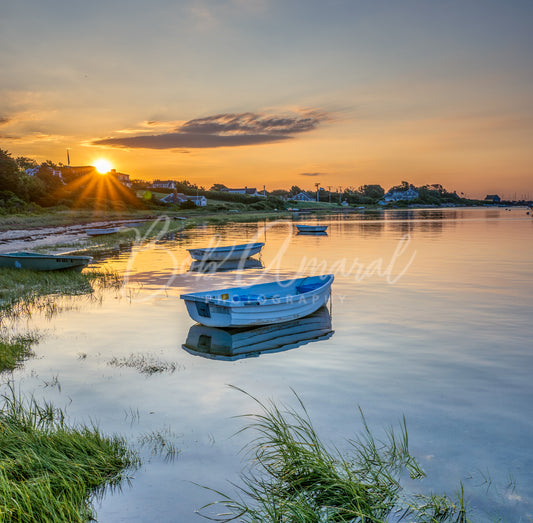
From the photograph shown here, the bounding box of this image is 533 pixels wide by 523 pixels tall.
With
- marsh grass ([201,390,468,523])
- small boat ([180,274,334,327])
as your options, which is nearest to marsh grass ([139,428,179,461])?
marsh grass ([201,390,468,523])

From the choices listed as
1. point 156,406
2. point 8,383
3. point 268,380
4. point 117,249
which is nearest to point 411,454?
point 268,380

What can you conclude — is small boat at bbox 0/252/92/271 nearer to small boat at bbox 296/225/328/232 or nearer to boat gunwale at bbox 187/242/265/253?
boat gunwale at bbox 187/242/265/253

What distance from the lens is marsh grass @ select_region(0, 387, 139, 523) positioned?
5594 millimetres

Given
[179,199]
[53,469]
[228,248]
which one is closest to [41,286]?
[228,248]

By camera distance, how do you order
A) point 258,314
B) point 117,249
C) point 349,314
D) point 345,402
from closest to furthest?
point 345,402 → point 258,314 → point 349,314 → point 117,249

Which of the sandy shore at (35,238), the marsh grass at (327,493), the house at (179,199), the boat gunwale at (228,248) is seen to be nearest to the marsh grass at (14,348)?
the marsh grass at (327,493)

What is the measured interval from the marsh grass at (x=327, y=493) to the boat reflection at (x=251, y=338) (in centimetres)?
648

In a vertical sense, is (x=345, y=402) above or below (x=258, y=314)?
below

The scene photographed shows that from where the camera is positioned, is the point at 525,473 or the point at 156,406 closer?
the point at 525,473

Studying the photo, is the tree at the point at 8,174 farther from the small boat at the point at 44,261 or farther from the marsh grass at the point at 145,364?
the marsh grass at the point at 145,364

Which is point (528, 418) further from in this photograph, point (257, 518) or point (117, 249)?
point (117, 249)

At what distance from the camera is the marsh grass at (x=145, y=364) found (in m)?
12.6

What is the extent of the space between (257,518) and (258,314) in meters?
9.35

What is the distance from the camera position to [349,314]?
1952cm
